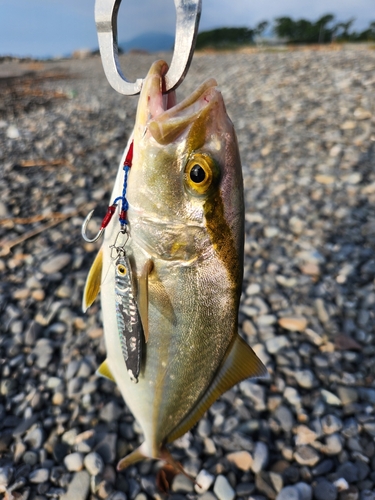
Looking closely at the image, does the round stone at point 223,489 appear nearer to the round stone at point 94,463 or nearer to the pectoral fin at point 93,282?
the round stone at point 94,463

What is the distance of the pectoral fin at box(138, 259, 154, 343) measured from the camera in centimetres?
143

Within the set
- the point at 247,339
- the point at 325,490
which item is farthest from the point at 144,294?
the point at 247,339

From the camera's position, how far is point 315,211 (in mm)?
5004

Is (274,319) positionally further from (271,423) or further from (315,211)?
(315,211)

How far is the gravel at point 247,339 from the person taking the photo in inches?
97.7

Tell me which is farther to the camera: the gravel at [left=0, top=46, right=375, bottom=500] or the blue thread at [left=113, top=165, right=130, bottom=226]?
the gravel at [left=0, top=46, right=375, bottom=500]

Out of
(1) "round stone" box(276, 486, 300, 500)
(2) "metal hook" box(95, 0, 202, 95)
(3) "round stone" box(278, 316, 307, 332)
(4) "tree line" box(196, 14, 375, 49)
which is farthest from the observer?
(4) "tree line" box(196, 14, 375, 49)

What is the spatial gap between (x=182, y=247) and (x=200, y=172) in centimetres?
27

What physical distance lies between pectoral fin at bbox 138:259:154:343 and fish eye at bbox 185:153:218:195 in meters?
0.32

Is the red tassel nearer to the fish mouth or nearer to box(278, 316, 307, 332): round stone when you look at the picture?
the fish mouth

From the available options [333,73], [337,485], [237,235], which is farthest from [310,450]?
[333,73]

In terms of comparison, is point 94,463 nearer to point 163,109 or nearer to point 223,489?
point 223,489

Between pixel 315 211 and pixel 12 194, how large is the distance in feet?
12.9

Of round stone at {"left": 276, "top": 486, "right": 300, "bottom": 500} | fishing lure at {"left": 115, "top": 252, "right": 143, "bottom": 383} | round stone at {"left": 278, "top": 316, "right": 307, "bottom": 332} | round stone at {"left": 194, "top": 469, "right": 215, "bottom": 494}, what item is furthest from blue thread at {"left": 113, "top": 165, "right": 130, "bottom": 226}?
round stone at {"left": 278, "top": 316, "right": 307, "bottom": 332}
